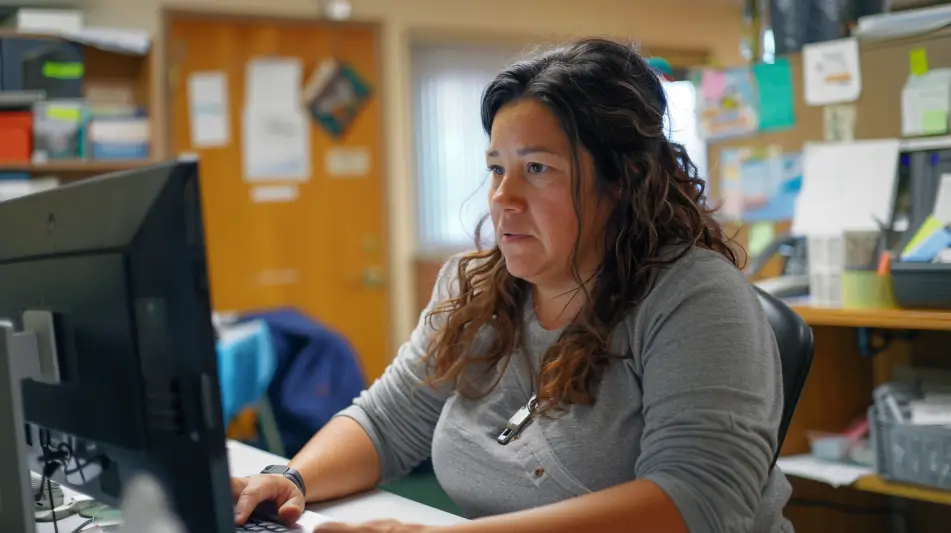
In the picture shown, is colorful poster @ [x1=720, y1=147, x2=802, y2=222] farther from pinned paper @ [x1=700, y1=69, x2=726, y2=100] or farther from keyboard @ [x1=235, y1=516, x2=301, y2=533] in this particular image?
keyboard @ [x1=235, y1=516, x2=301, y2=533]

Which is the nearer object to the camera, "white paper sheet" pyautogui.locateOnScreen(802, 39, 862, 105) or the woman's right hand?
the woman's right hand

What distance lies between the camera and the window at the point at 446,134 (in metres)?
4.69

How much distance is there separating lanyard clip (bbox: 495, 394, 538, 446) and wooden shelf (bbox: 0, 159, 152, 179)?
2.60 m

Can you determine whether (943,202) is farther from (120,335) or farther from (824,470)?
(120,335)

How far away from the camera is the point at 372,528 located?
996 millimetres

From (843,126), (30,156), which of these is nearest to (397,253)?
(30,156)

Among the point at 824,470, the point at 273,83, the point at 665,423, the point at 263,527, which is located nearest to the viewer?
the point at 665,423

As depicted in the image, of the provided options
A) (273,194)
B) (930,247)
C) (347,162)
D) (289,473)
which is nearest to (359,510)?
(289,473)

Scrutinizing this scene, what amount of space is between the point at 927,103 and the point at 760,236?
1.97 feet

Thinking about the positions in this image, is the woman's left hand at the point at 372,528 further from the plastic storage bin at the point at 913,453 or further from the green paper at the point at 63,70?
the green paper at the point at 63,70

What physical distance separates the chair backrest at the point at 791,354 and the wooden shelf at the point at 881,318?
618mm

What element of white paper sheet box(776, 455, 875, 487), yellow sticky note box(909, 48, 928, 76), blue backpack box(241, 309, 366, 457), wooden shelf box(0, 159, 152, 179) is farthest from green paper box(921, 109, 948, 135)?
wooden shelf box(0, 159, 152, 179)

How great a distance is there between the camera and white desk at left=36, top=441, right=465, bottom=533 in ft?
3.97

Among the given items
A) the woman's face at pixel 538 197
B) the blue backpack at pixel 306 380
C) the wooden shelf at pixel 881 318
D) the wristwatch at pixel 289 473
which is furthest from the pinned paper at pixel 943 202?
the blue backpack at pixel 306 380
